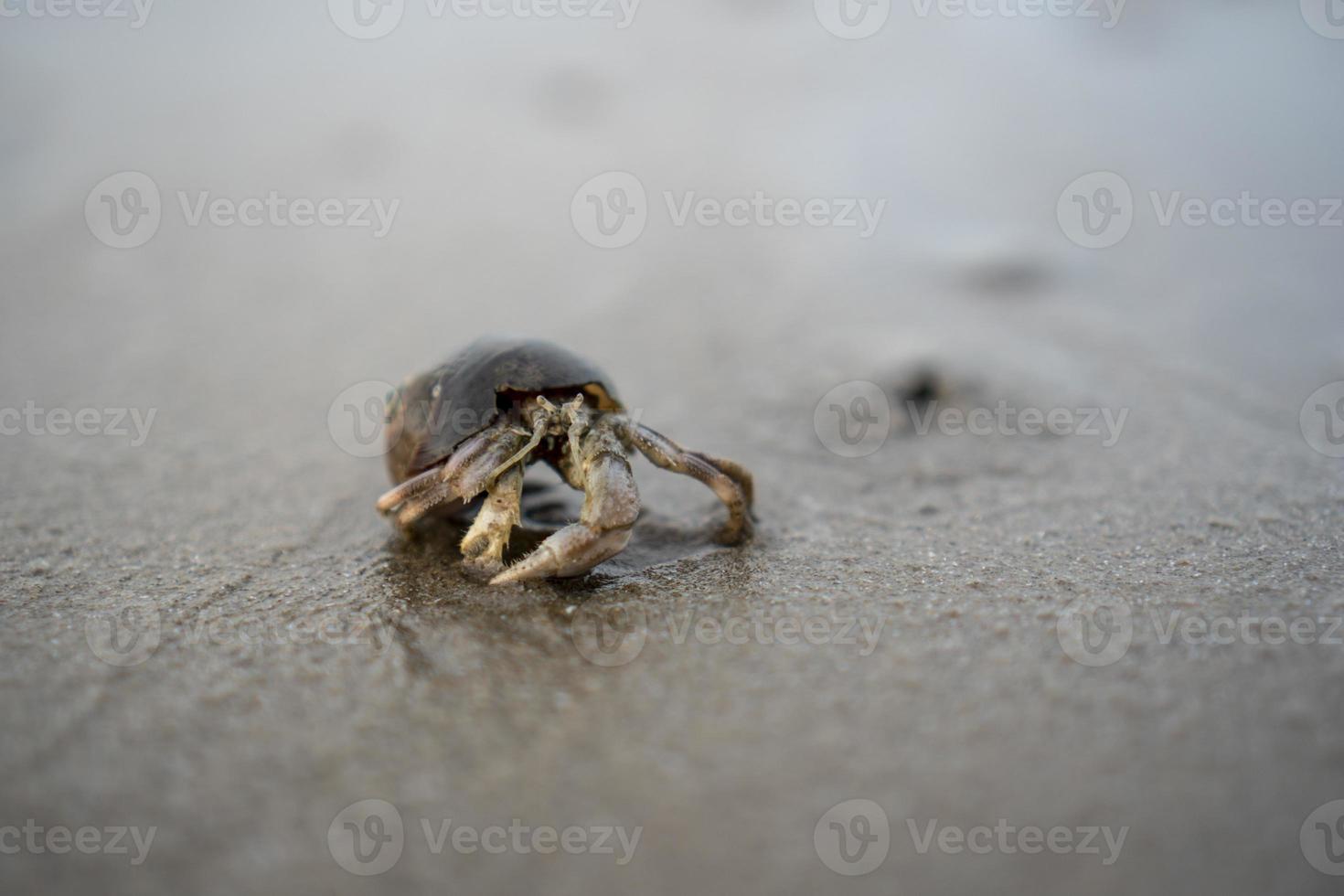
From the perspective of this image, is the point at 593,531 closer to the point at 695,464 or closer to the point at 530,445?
the point at 530,445

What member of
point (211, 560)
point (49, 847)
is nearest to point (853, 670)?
point (49, 847)

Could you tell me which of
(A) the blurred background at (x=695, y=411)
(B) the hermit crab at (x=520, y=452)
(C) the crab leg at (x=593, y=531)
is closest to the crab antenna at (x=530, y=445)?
(B) the hermit crab at (x=520, y=452)

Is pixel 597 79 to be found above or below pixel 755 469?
above

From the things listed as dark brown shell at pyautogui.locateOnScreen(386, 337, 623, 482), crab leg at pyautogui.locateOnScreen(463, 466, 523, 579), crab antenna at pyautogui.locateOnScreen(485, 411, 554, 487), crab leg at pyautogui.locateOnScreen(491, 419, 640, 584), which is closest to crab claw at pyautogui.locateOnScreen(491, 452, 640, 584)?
crab leg at pyautogui.locateOnScreen(491, 419, 640, 584)

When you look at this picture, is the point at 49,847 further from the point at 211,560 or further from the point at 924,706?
the point at 924,706

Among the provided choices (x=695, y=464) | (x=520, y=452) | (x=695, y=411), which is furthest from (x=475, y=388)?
(x=695, y=411)

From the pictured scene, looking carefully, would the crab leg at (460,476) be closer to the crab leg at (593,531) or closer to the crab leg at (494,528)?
the crab leg at (494,528)
